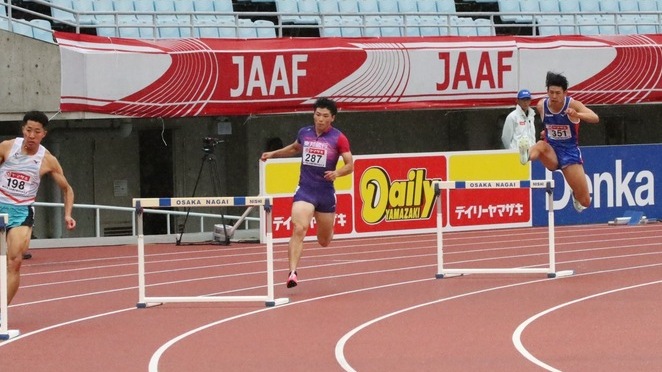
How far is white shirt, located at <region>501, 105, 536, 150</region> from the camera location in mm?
21500

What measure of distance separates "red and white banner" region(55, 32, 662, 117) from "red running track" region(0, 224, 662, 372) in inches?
124

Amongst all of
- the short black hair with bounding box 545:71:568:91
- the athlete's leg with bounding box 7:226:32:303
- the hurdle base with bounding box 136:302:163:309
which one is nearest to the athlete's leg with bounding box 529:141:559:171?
the short black hair with bounding box 545:71:568:91

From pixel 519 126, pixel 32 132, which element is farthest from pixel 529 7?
pixel 32 132

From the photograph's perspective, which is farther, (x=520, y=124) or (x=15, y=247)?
(x=520, y=124)

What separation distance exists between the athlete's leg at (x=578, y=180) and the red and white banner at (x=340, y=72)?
28.3ft

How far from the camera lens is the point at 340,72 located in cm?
2305

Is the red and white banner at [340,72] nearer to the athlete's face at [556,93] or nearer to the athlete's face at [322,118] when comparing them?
the athlete's face at [322,118]

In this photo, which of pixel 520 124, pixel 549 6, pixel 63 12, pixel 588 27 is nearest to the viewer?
pixel 520 124

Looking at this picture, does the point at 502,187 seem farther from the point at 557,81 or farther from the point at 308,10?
the point at 308,10

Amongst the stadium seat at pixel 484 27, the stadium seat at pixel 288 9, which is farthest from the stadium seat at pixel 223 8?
the stadium seat at pixel 484 27

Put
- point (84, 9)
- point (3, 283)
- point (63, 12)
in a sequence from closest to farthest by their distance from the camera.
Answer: point (3, 283) → point (63, 12) → point (84, 9)

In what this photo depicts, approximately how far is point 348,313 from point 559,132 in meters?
3.60

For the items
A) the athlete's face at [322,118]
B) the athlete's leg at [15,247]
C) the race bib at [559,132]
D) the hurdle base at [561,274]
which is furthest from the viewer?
the hurdle base at [561,274]

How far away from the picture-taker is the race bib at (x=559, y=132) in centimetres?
1430
